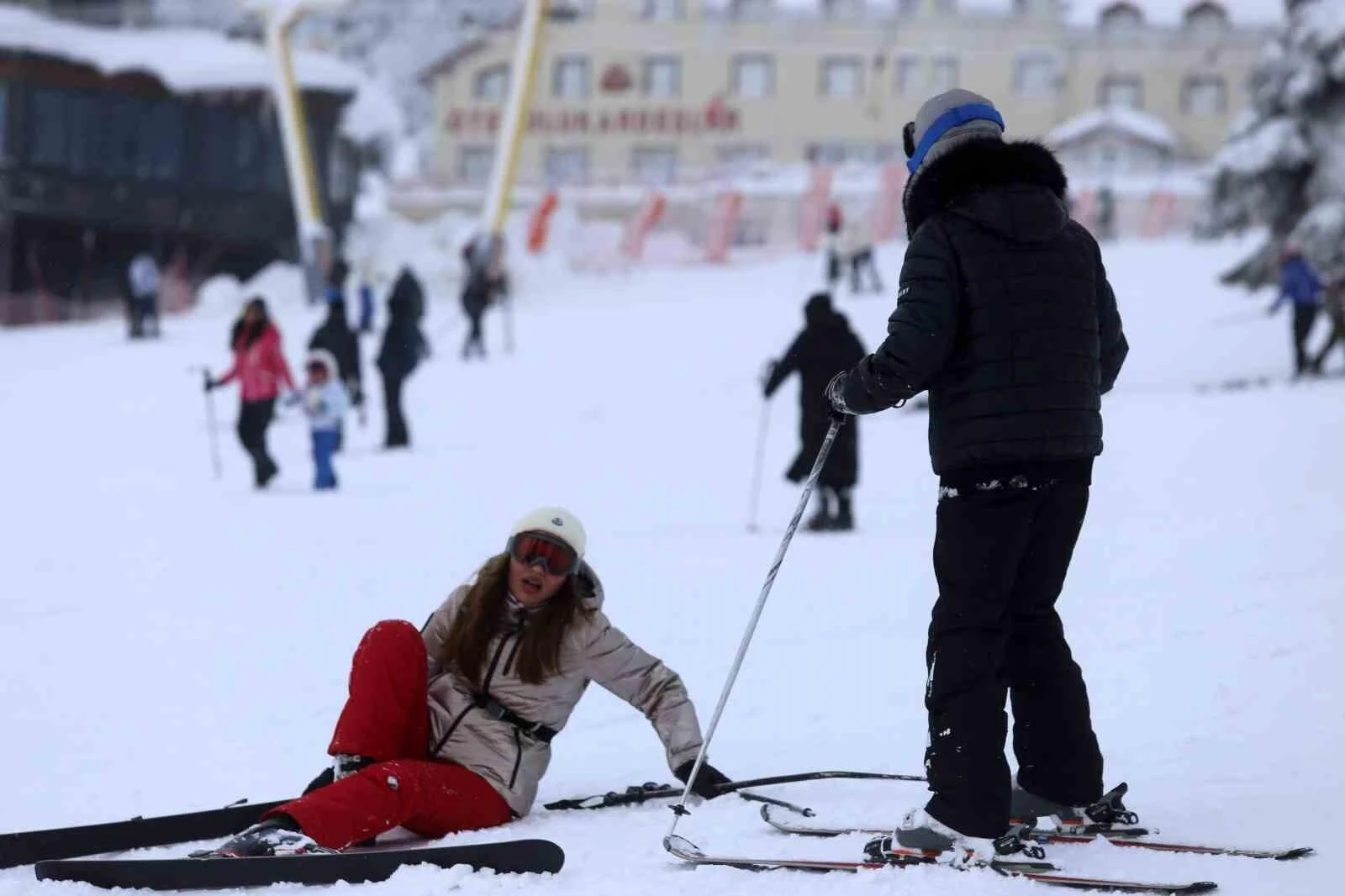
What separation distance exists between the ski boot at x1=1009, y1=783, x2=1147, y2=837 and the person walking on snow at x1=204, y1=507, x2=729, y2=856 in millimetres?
705

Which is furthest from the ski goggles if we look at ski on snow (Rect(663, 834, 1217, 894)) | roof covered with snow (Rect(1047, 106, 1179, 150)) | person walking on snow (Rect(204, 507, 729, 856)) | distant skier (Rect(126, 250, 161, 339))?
roof covered with snow (Rect(1047, 106, 1179, 150))

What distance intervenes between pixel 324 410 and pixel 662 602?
4909 mm

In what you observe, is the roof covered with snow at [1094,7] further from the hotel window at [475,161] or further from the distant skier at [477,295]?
the distant skier at [477,295]

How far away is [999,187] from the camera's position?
10.5ft

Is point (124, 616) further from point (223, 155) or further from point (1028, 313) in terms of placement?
point (223, 155)

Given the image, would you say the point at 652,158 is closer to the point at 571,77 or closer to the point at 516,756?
the point at 571,77

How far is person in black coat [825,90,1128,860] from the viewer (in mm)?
3172

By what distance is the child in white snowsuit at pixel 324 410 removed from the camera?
37.5ft

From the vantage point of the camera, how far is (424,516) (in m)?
10.2

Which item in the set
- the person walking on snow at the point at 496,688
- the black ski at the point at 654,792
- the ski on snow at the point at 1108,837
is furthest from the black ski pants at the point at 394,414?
the ski on snow at the point at 1108,837

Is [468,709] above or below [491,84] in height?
below

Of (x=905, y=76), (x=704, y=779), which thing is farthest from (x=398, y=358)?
(x=905, y=76)

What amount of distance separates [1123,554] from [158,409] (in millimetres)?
11077

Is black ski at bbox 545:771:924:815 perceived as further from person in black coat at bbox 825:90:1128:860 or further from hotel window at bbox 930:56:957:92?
hotel window at bbox 930:56:957:92
